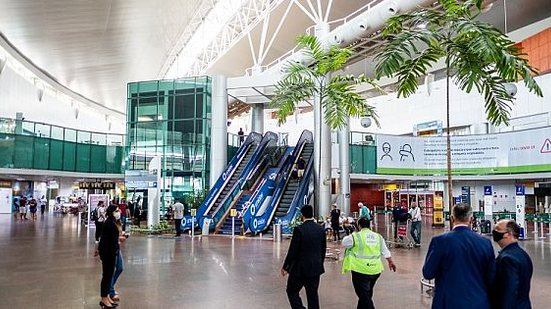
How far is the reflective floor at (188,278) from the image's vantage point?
22.7 feet

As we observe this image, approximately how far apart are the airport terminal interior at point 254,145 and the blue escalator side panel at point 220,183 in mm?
86

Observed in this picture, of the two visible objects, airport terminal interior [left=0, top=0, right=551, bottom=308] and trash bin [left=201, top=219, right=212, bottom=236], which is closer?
airport terminal interior [left=0, top=0, right=551, bottom=308]

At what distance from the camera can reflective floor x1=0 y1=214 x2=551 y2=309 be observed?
22.7ft

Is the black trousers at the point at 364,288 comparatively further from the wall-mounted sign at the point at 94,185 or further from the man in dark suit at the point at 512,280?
the wall-mounted sign at the point at 94,185

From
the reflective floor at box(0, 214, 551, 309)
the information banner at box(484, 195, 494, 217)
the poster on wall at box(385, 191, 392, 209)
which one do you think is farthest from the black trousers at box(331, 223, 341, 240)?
the poster on wall at box(385, 191, 392, 209)

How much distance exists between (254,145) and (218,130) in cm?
231

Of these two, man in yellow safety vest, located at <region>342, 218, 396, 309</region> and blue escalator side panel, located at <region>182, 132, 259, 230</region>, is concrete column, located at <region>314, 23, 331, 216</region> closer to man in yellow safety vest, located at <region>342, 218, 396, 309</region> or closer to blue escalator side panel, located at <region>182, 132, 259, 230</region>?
blue escalator side panel, located at <region>182, 132, 259, 230</region>

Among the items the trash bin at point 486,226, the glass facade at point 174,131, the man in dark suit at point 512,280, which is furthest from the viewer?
the glass facade at point 174,131

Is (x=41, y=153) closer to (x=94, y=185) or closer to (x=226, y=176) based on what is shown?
(x=94, y=185)

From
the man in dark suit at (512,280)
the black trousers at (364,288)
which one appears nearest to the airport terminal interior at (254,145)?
the black trousers at (364,288)

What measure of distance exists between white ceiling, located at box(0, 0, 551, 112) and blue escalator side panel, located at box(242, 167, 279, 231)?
1104 centimetres

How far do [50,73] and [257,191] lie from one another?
871 inches

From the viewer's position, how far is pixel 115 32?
26797mm

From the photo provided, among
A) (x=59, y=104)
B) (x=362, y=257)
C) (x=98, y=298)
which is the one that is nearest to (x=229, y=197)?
(x=98, y=298)
